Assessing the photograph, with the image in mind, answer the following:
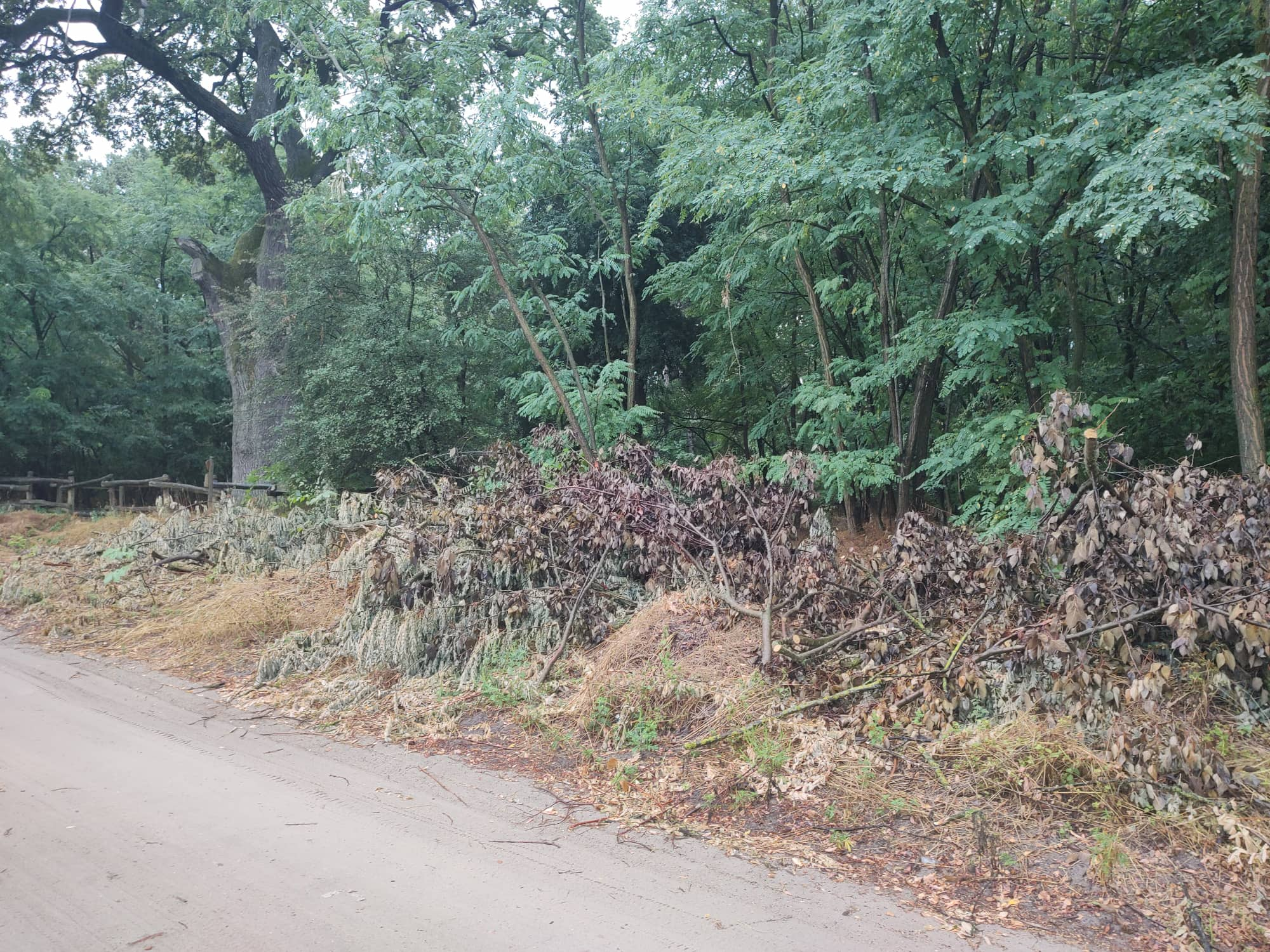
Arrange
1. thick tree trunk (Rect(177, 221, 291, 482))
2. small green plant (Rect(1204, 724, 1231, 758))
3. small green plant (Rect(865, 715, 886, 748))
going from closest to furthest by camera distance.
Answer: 1. small green plant (Rect(1204, 724, 1231, 758))
2. small green plant (Rect(865, 715, 886, 748))
3. thick tree trunk (Rect(177, 221, 291, 482))

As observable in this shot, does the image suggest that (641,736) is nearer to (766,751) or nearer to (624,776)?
(624,776)

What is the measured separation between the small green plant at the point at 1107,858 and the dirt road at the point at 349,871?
58 centimetres

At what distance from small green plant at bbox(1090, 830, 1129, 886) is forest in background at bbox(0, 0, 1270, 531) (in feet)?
12.5

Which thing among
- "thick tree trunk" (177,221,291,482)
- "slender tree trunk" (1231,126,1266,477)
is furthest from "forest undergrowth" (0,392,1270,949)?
"thick tree trunk" (177,221,291,482)

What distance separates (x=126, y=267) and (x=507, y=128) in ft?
65.9

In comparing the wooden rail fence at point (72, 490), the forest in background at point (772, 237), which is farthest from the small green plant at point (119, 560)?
the wooden rail fence at point (72, 490)

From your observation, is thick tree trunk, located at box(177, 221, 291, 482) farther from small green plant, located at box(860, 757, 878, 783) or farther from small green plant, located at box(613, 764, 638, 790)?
small green plant, located at box(860, 757, 878, 783)

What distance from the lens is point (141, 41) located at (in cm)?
1902

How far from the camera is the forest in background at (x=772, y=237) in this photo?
25.3ft

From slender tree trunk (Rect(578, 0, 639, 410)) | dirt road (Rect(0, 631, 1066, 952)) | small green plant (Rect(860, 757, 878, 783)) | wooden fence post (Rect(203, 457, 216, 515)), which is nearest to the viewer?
dirt road (Rect(0, 631, 1066, 952))

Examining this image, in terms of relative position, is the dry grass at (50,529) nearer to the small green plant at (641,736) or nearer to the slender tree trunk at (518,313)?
the slender tree trunk at (518,313)

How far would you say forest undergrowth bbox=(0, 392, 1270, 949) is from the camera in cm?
383

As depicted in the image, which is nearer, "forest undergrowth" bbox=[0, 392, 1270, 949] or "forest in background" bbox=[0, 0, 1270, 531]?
"forest undergrowth" bbox=[0, 392, 1270, 949]

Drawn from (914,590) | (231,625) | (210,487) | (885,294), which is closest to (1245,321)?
(885,294)
